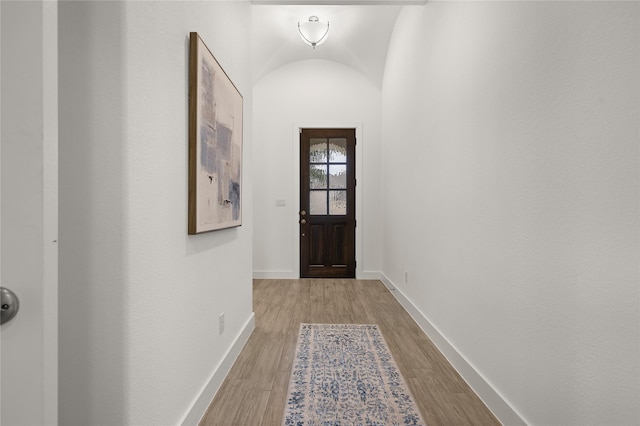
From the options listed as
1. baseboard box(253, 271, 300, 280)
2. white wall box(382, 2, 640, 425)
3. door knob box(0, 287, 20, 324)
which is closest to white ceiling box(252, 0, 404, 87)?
white wall box(382, 2, 640, 425)

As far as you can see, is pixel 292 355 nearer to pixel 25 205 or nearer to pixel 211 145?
pixel 211 145

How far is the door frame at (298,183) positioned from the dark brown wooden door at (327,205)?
6 cm

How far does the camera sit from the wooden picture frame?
152cm

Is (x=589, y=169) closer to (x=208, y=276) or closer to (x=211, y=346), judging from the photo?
(x=208, y=276)

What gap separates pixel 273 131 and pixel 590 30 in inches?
168

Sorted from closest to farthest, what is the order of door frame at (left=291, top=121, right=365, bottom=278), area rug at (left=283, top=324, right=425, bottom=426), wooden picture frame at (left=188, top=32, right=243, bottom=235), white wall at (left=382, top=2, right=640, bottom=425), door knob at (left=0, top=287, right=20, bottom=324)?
door knob at (left=0, top=287, right=20, bottom=324), white wall at (left=382, top=2, right=640, bottom=425), wooden picture frame at (left=188, top=32, right=243, bottom=235), area rug at (left=283, top=324, right=425, bottom=426), door frame at (left=291, top=121, right=365, bottom=278)

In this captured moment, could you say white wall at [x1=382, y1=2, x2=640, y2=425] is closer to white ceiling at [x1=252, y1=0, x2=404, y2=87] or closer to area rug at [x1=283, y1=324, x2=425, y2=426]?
area rug at [x1=283, y1=324, x2=425, y2=426]

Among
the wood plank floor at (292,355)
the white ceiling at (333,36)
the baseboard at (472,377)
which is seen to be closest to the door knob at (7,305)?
the wood plank floor at (292,355)

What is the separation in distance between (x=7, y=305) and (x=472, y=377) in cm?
207

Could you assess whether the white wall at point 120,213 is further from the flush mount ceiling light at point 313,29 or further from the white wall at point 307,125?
the white wall at point 307,125

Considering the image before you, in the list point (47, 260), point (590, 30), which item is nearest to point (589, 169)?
point (590, 30)

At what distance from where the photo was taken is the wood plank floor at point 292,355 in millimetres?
1700

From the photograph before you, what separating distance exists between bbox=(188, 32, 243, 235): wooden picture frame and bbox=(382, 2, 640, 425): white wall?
1408mm

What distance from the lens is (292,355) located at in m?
2.38
